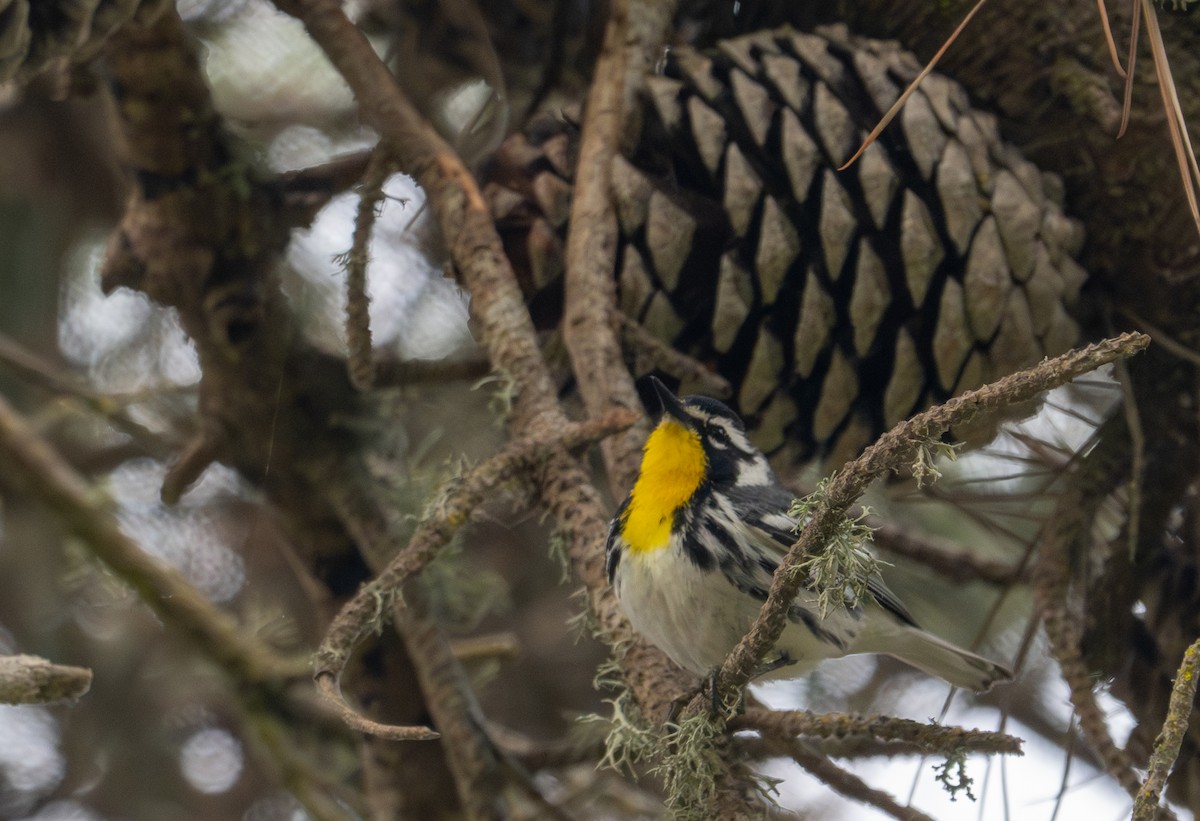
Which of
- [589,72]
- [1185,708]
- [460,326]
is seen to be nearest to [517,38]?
[589,72]

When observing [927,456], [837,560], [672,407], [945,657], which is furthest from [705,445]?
[927,456]

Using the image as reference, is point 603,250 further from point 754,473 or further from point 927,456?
point 927,456

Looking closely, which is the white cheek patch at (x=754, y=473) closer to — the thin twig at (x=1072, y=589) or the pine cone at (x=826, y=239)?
the pine cone at (x=826, y=239)

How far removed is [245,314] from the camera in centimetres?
152

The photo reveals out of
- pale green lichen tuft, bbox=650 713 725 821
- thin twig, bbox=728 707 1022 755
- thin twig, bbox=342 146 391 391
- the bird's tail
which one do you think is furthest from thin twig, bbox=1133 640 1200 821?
thin twig, bbox=342 146 391 391

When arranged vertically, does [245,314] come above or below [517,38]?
below

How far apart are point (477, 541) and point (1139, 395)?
1.32m

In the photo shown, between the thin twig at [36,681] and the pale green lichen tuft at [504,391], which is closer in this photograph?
the thin twig at [36,681]

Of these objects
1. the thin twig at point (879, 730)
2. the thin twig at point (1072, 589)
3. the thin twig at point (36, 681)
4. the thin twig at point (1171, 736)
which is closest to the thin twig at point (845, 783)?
the thin twig at point (879, 730)

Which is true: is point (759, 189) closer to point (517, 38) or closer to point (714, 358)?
point (714, 358)

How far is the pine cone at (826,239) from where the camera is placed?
4.01ft

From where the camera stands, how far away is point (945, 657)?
53.9 inches

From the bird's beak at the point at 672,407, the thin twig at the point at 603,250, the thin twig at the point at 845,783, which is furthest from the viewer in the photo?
the bird's beak at the point at 672,407

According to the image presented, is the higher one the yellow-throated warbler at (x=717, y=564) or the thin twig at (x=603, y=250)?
the thin twig at (x=603, y=250)
